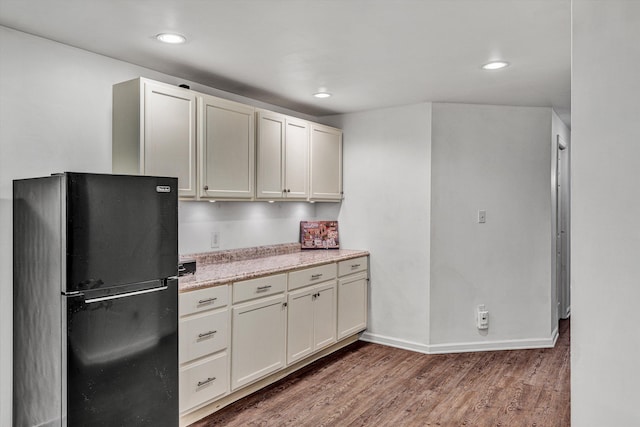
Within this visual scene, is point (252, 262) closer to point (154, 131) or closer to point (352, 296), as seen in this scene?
point (352, 296)

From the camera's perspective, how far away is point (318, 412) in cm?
290

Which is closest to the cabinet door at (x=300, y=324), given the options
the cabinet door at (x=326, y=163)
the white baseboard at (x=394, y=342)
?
the white baseboard at (x=394, y=342)

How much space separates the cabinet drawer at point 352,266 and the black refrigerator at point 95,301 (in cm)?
190

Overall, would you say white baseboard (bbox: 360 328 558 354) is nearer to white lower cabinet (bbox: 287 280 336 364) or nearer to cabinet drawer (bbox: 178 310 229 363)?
white lower cabinet (bbox: 287 280 336 364)

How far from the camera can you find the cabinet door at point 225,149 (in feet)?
10.1

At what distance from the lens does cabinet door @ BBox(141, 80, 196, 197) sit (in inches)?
106

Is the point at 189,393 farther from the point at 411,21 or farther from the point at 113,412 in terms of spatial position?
the point at 411,21

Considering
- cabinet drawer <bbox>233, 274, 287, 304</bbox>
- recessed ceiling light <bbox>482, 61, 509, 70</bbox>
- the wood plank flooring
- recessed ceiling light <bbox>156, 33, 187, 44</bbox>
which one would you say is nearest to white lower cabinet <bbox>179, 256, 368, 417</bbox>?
cabinet drawer <bbox>233, 274, 287, 304</bbox>

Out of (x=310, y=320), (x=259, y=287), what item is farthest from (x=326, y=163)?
(x=259, y=287)

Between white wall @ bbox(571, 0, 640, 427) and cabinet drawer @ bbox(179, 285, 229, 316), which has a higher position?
white wall @ bbox(571, 0, 640, 427)

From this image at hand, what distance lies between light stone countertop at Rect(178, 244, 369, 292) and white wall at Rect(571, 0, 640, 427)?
215 centimetres

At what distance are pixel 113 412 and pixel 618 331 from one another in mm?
2186

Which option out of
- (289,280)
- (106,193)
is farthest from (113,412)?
(289,280)

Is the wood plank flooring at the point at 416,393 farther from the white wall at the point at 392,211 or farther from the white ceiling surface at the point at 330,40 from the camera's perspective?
the white ceiling surface at the point at 330,40
